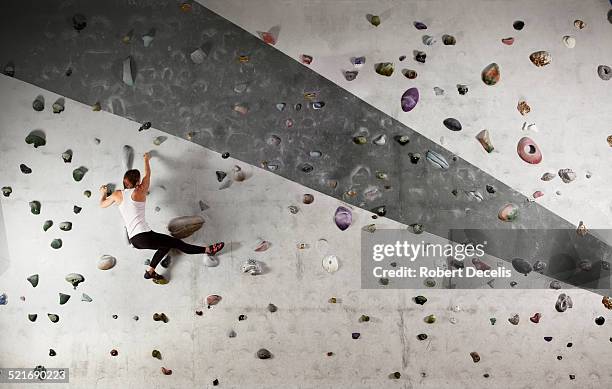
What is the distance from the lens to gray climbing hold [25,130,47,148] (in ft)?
9.75

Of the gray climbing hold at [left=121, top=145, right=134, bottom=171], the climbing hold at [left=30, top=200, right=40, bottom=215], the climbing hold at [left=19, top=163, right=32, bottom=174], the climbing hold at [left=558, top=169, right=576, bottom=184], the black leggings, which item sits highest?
the gray climbing hold at [left=121, top=145, right=134, bottom=171]

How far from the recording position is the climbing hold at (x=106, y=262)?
2.97m

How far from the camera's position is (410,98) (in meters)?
2.92

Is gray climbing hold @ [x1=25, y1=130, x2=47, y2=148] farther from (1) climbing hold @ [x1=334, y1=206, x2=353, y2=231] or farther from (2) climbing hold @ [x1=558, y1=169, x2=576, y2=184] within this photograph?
(2) climbing hold @ [x1=558, y1=169, x2=576, y2=184]

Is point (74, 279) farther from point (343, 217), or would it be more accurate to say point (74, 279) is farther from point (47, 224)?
point (343, 217)

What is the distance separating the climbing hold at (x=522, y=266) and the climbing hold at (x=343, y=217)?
2.98ft

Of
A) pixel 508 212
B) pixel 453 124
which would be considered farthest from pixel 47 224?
pixel 508 212

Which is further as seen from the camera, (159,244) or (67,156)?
(67,156)

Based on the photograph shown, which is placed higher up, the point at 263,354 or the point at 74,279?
the point at 74,279

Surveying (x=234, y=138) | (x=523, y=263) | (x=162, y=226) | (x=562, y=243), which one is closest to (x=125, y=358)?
(x=162, y=226)

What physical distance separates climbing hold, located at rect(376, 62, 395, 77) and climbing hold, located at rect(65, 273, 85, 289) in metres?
1.95

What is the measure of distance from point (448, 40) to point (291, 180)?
3.67ft

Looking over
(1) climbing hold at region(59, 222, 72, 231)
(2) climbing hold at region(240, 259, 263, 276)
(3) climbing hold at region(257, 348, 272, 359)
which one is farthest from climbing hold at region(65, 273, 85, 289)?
(3) climbing hold at region(257, 348, 272, 359)

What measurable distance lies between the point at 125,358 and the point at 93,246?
636 mm
